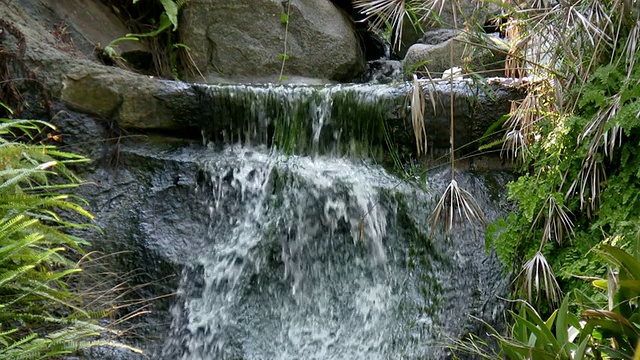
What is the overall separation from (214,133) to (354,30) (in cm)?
366

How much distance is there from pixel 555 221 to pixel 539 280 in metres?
0.39

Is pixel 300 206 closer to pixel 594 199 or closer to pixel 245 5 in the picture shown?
pixel 594 199

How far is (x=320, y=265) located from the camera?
5.07 meters

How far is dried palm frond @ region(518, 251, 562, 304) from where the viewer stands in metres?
3.88

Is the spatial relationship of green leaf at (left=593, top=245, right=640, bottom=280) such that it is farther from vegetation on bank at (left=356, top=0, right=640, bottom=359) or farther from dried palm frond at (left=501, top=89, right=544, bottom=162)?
dried palm frond at (left=501, top=89, right=544, bottom=162)

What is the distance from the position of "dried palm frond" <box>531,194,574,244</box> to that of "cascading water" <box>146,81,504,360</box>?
2.06ft

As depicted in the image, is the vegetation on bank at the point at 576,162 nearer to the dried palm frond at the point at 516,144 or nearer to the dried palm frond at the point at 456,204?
the dried palm frond at the point at 516,144

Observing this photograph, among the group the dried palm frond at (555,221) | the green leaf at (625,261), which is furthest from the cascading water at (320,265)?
the green leaf at (625,261)

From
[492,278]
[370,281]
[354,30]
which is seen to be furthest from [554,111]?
[354,30]

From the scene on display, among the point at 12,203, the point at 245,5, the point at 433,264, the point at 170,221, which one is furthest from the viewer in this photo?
the point at 245,5

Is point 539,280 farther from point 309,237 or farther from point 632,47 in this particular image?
point 309,237

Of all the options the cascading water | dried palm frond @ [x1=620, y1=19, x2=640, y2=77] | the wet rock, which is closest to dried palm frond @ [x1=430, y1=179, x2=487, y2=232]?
the cascading water

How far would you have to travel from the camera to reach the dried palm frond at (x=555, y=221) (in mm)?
4016

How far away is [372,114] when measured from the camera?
18.1 feet
